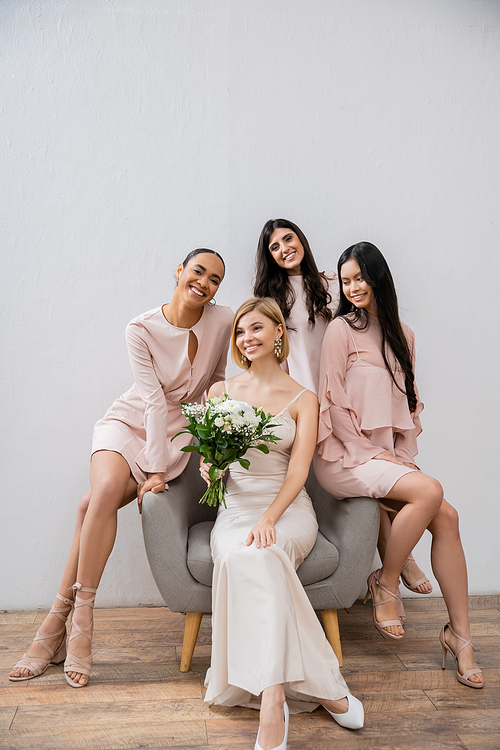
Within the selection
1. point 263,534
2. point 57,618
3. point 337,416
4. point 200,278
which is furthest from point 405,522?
point 57,618

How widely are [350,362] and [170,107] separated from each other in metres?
1.86

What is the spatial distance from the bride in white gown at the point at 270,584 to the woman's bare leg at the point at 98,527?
43cm

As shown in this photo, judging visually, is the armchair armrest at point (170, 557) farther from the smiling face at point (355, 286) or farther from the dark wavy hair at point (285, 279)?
the smiling face at point (355, 286)

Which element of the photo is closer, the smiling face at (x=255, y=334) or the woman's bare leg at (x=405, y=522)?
the woman's bare leg at (x=405, y=522)

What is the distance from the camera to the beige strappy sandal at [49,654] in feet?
8.25

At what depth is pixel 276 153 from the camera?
3406mm

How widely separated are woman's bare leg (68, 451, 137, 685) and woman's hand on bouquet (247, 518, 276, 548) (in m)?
0.72

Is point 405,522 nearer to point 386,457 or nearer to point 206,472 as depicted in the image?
point 386,457

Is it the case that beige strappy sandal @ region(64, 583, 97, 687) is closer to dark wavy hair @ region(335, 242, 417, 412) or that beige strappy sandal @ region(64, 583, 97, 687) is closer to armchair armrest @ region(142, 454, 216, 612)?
armchair armrest @ region(142, 454, 216, 612)

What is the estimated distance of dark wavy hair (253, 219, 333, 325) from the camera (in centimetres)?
306

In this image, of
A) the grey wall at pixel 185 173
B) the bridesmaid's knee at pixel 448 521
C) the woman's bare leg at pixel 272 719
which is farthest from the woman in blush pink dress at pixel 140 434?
the bridesmaid's knee at pixel 448 521

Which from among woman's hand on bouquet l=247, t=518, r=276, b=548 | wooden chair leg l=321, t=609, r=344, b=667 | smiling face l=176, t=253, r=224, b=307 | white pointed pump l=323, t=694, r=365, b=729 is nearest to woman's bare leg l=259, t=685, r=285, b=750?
white pointed pump l=323, t=694, r=365, b=729

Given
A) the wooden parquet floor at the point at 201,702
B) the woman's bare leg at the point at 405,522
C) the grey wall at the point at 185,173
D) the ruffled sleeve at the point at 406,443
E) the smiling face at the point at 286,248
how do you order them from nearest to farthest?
1. the wooden parquet floor at the point at 201,702
2. the woman's bare leg at the point at 405,522
3. the ruffled sleeve at the point at 406,443
4. the smiling face at the point at 286,248
5. the grey wall at the point at 185,173

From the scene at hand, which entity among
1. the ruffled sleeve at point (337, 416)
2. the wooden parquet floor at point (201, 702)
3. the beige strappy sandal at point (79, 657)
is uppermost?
the ruffled sleeve at point (337, 416)
